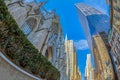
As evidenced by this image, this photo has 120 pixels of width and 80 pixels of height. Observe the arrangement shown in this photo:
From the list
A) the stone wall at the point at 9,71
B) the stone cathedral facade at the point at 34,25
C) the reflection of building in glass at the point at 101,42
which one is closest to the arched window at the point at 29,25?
the stone cathedral facade at the point at 34,25

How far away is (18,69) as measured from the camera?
8953 millimetres

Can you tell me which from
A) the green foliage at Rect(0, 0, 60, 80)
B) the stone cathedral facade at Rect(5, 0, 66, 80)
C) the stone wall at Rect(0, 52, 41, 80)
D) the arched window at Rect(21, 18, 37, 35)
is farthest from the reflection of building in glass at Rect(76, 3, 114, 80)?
the stone wall at Rect(0, 52, 41, 80)

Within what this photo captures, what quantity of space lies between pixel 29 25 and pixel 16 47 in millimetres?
24711

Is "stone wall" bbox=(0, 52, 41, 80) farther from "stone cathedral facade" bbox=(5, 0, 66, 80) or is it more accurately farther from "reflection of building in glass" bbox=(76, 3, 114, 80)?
"reflection of building in glass" bbox=(76, 3, 114, 80)

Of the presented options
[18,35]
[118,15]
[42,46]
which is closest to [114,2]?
[118,15]

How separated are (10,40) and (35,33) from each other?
24.5 m

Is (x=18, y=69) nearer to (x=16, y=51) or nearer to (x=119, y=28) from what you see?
(x=16, y=51)

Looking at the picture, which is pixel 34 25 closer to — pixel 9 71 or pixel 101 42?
pixel 101 42

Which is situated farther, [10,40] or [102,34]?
[102,34]

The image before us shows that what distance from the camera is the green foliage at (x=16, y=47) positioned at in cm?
834

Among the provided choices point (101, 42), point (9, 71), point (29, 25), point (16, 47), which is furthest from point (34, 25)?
point (9, 71)

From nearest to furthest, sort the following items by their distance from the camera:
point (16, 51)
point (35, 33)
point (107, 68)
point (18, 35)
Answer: point (16, 51) → point (18, 35) → point (35, 33) → point (107, 68)

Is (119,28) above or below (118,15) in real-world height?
below

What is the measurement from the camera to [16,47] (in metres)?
9.42
